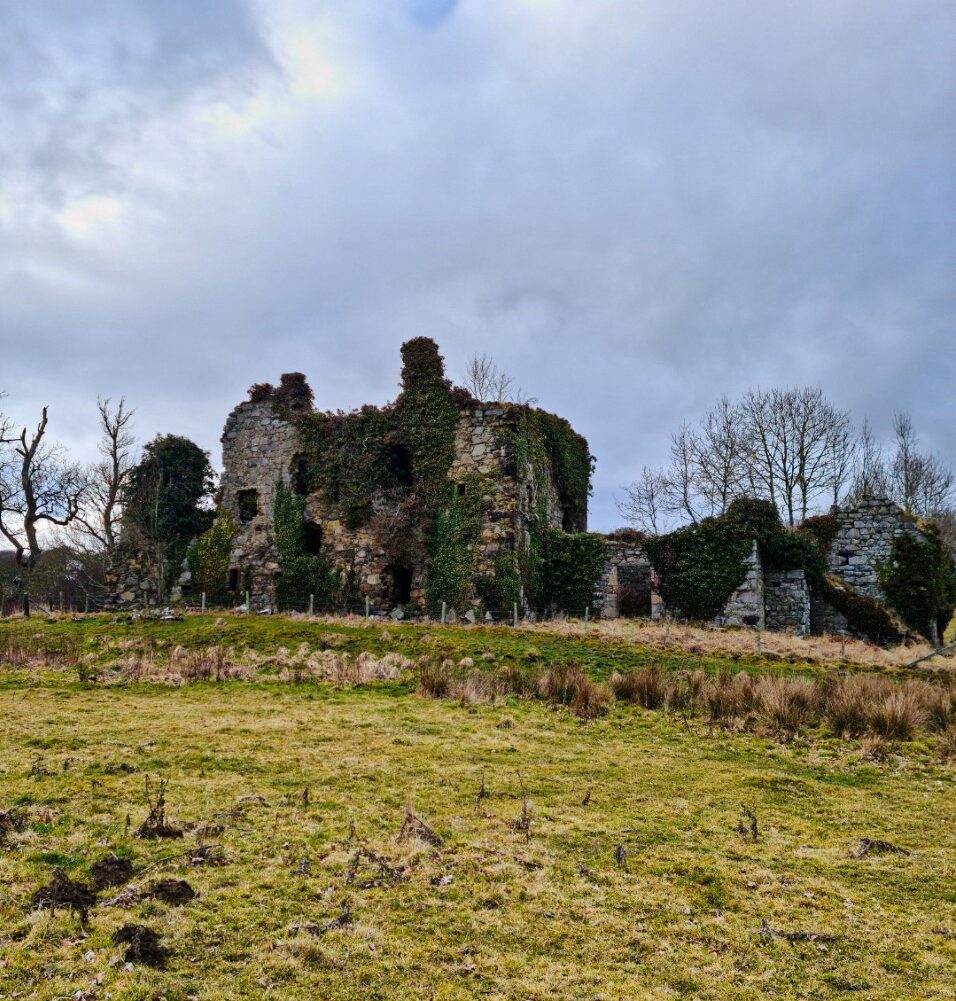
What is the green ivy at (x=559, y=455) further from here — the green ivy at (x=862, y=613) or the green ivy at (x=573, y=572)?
the green ivy at (x=862, y=613)

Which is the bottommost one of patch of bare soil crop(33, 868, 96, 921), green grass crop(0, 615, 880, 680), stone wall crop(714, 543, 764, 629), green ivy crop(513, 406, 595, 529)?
patch of bare soil crop(33, 868, 96, 921)

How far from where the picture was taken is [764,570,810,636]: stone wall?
25.7 meters

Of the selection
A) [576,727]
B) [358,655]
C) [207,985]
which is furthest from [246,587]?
[207,985]

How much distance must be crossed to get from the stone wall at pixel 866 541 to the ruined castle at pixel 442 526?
0.04m

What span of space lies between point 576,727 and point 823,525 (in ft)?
66.4

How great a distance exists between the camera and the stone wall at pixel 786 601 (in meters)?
25.7

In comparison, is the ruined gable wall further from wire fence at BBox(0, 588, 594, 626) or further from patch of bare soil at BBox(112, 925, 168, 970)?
patch of bare soil at BBox(112, 925, 168, 970)

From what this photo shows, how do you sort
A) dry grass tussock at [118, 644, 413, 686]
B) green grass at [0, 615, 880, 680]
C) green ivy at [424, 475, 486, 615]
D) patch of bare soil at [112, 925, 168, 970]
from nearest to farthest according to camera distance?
patch of bare soil at [112, 925, 168, 970]
dry grass tussock at [118, 644, 413, 686]
green grass at [0, 615, 880, 680]
green ivy at [424, 475, 486, 615]

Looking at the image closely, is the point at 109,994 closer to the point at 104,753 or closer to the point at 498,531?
the point at 104,753

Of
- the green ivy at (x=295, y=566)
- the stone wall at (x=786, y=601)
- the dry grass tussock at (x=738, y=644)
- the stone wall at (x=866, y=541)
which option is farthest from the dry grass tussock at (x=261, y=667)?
the stone wall at (x=866, y=541)

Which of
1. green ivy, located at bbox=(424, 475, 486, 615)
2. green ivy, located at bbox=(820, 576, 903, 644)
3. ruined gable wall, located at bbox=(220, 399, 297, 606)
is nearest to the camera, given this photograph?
green ivy, located at bbox=(820, 576, 903, 644)

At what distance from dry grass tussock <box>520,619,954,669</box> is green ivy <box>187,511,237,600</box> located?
13.1 metres

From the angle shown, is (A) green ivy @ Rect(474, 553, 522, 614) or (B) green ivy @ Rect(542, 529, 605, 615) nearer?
(A) green ivy @ Rect(474, 553, 522, 614)

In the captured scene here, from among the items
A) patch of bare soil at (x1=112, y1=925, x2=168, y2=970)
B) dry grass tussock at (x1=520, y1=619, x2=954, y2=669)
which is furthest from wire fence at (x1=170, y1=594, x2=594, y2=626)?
patch of bare soil at (x1=112, y1=925, x2=168, y2=970)
